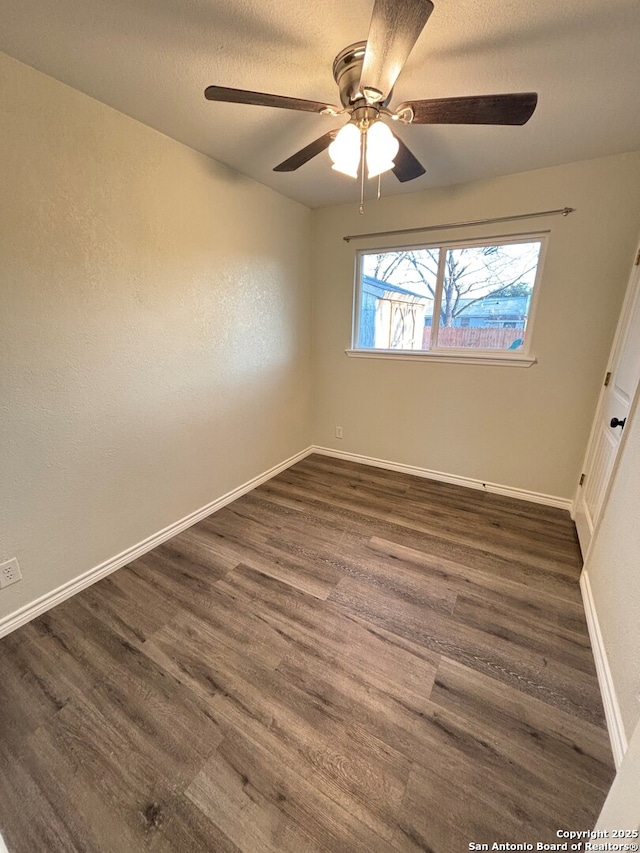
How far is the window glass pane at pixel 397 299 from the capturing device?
112 inches

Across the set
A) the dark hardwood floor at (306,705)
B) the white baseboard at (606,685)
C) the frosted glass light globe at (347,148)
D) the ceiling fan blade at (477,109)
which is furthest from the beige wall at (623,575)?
the frosted glass light globe at (347,148)

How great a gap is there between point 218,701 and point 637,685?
4.70 ft

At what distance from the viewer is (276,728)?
119 cm

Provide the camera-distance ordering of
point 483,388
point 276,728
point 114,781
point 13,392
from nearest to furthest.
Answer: point 114,781 → point 276,728 → point 13,392 → point 483,388

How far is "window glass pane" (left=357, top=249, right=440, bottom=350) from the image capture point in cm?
283

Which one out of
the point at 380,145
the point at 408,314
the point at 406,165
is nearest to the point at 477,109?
the point at 380,145

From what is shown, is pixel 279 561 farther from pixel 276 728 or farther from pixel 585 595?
pixel 585 595

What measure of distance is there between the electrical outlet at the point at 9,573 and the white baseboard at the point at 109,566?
156 millimetres

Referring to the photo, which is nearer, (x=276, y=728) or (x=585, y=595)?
(x=276, y=728)

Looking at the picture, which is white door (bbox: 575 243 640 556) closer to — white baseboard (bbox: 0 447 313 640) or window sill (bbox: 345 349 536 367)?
window sill (bbox: 345 349 536 367)

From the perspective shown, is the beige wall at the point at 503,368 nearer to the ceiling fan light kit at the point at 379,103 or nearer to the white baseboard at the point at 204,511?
the white baseboard at the point at 204,511

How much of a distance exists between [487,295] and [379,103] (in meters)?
1.75

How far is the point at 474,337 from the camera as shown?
2.71 meters

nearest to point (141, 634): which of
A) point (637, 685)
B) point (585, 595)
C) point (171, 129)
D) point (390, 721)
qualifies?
point (390, 721)
